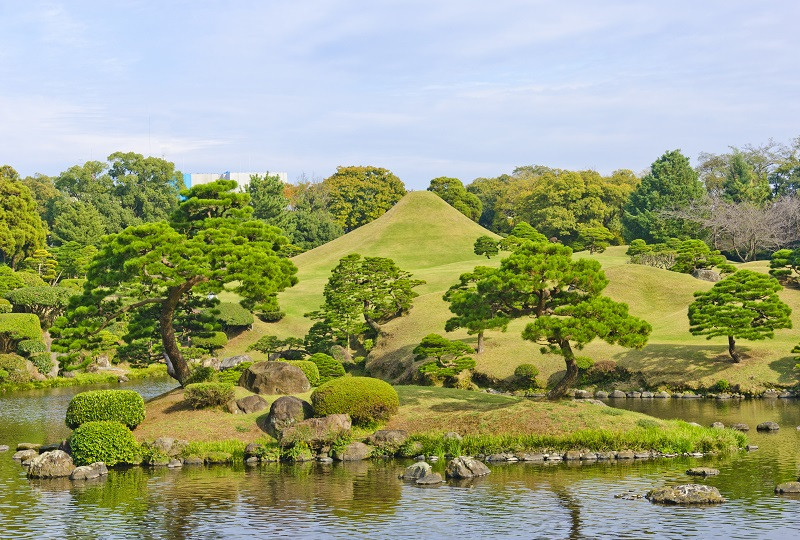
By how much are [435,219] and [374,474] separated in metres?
98.9

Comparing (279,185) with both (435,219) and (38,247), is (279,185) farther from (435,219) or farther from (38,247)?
(38,247)

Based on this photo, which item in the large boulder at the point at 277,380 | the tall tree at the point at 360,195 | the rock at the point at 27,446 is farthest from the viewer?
the tall tree at the point at 360,195

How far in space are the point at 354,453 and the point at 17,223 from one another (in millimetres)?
77866

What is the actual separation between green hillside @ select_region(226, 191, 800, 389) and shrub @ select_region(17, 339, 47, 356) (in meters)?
15.4

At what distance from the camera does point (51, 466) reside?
31.8 metres

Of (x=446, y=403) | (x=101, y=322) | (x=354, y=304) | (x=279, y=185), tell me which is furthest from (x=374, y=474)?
(x=279, y=185)

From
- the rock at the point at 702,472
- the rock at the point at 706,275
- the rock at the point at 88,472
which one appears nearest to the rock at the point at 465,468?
the rock at the point at 702,472

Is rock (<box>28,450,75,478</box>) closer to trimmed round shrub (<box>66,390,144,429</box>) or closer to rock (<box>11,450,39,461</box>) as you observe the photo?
trimmed round shrub (<box>66,390,144,429</box>)

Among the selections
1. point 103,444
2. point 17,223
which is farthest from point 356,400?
point 17,223

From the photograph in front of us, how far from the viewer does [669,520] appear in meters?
23.7

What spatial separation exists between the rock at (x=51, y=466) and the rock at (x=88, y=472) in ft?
1.34

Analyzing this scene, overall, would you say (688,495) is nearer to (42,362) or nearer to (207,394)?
(207,394)

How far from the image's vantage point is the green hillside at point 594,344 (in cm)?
5584

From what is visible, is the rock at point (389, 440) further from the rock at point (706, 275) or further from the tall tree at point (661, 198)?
the tall tree at point (661, 198)
